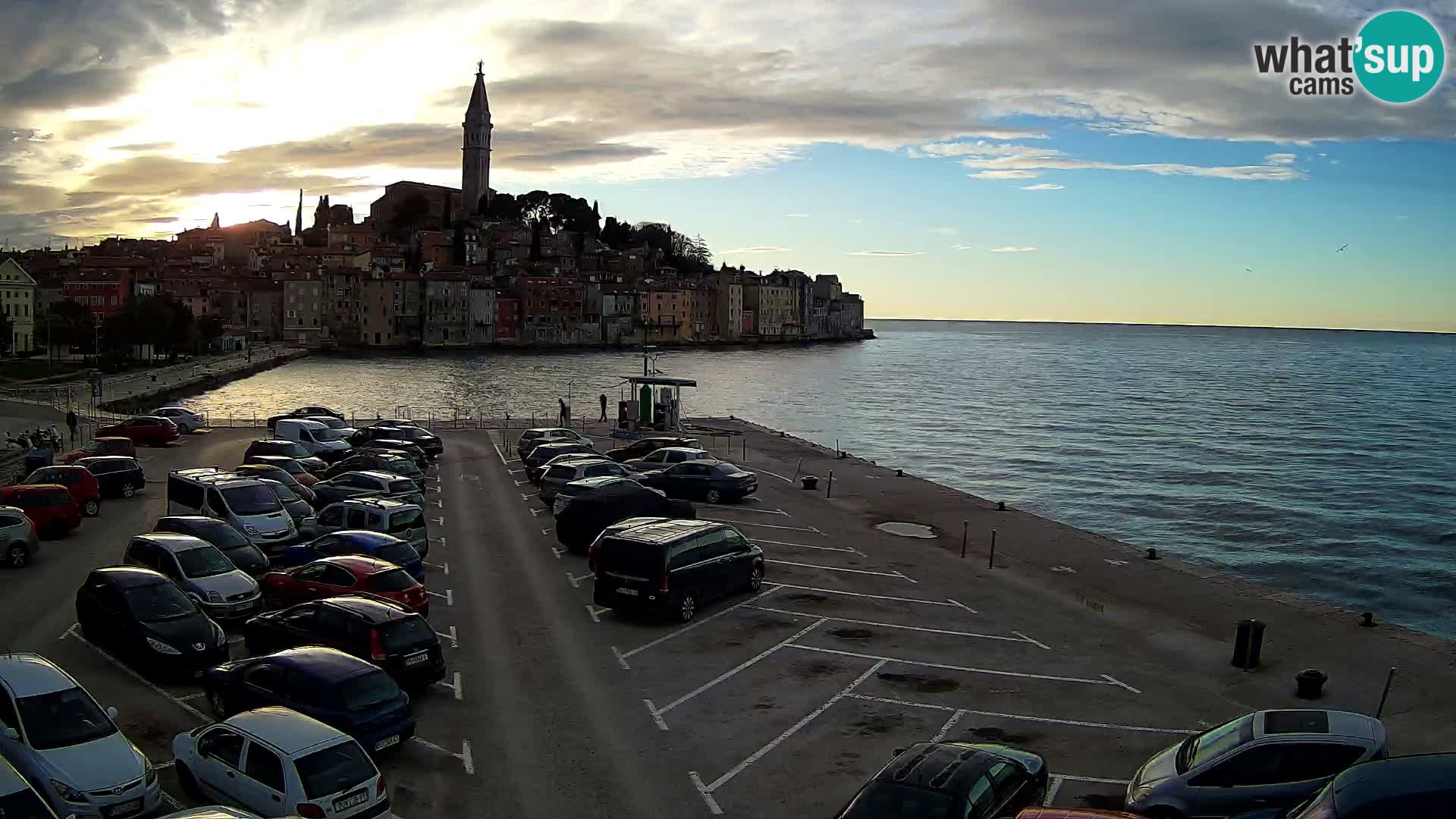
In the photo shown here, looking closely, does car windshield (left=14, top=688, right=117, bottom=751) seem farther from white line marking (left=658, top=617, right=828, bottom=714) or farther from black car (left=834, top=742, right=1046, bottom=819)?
black car (left=834, top=742, right=1046, bottom=819)

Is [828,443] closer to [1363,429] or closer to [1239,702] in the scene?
[1363,429]

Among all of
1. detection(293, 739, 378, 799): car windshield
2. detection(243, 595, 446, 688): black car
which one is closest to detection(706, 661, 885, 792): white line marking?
detection(293, 739, 378, 799): car windshield

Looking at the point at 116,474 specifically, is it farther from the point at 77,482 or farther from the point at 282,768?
the point at 282,768

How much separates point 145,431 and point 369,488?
54.3ft

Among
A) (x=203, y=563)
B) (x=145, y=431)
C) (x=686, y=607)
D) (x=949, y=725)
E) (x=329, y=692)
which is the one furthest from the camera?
(x=145, y=431)

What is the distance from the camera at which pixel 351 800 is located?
347 inches

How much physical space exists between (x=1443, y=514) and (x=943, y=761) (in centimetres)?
3934

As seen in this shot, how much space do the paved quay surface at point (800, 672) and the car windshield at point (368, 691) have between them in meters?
0.65

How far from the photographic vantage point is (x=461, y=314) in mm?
153250

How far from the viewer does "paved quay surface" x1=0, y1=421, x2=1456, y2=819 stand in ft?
35.2

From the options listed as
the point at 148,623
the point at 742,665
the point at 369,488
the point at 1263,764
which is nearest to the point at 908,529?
the point at 742,665

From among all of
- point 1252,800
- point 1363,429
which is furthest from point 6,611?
point 1363,429

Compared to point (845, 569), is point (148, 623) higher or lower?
higher

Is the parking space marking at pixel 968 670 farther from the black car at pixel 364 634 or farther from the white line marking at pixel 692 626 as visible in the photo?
the black car at pixel 364 634
